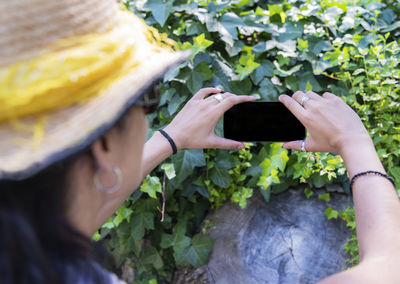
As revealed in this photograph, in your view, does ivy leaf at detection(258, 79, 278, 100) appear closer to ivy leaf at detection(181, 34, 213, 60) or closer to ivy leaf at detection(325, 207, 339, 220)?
ivy leaf at detection(181, 34, 213, 60)

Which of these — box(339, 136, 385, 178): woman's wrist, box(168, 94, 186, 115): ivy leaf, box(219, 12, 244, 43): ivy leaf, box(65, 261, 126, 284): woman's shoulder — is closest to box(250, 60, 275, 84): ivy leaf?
box(219, 12, 244, 43): ivy leaf

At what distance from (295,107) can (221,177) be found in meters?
0.76

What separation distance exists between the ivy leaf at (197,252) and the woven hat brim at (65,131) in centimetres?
145

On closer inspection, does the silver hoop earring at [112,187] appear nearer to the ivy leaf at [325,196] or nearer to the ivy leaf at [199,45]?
the ivy leaf at [199,45]

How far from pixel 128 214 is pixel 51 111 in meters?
1.36

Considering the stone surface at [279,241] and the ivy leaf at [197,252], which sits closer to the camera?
the stone surface at [279,241]

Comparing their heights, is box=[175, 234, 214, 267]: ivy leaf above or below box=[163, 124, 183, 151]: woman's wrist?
below

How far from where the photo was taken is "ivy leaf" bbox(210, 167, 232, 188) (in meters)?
2.09

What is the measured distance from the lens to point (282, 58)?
2.13 metres

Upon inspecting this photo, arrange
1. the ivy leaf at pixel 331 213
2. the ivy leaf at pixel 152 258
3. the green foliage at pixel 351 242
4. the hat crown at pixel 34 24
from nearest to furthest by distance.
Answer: the hat crown at pixel 34 24 < the green foliage at pixel 351 242 < the ivy leaf at pixel 331 213 < the ivy leaf at pixel 152 258

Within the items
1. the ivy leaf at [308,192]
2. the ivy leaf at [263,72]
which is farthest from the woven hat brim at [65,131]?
the ivy leaf at [308,192]

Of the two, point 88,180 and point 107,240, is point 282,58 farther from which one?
point 88,180

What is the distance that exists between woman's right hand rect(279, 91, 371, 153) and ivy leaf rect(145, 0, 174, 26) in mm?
883

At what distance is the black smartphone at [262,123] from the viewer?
1556 millimetres
